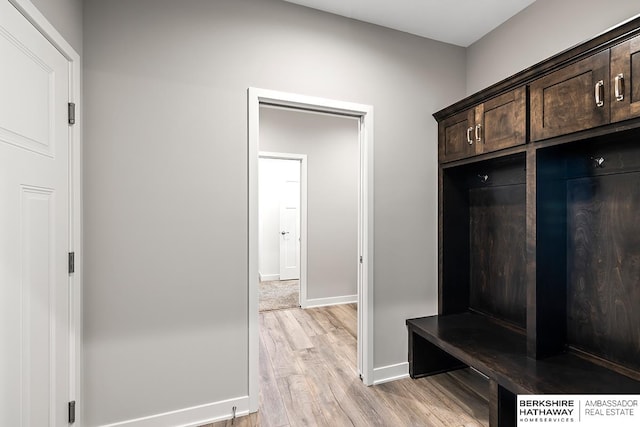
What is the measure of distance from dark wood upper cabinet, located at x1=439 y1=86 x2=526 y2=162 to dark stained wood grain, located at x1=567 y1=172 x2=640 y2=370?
0.47m

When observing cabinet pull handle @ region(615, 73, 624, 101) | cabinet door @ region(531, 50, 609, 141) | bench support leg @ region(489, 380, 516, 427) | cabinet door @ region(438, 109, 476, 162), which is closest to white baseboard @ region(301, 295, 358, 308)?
cabinet door @ region(438, 109, 476, 162)

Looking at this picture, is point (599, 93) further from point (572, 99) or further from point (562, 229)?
point (562, 229)

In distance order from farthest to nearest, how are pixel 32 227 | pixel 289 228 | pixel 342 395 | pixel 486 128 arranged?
1. pixel 289 228
2. pixel 342 395
3. pixel 486 128
4. pixel 32 227

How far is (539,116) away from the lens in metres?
1.70

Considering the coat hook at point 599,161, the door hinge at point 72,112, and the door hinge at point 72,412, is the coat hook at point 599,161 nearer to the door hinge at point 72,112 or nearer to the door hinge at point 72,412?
the door hinge at point 72,112

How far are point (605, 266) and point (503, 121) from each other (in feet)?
3.26

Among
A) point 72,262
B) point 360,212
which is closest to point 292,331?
point 360,212

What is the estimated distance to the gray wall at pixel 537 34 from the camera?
1.75 m

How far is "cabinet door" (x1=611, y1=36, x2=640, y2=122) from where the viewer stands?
1.29m

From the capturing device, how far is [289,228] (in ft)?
18.9

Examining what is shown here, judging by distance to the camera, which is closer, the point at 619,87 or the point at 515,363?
the point at 619,87

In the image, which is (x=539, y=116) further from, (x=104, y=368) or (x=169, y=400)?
(x=104, y=368)

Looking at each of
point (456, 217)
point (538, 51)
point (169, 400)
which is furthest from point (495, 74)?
point (169, 400)

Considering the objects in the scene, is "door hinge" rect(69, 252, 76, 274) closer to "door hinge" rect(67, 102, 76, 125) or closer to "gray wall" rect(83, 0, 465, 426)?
"gray wall" rect(83, 0, 465, 426)
